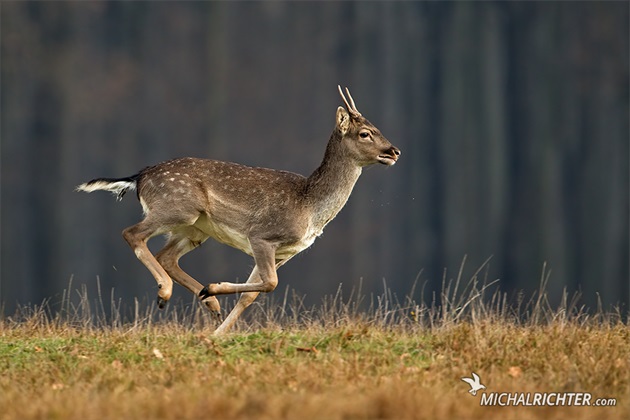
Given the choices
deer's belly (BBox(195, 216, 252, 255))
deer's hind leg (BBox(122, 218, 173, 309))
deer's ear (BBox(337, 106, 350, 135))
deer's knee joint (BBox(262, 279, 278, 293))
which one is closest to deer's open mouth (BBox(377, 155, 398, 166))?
deer's ear (BBox(337, 106, 350, 135))

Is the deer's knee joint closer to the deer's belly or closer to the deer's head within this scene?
the deer's belly

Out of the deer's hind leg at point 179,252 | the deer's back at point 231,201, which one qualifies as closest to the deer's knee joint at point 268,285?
the deer's back at point 231,201

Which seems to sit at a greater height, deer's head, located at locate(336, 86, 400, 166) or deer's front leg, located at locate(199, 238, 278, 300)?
deer's head, located at locate(336, 86, 400, 166)

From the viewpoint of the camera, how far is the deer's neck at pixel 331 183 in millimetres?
11016

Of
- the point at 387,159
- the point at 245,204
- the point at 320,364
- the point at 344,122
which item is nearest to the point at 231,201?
the point at 245,204

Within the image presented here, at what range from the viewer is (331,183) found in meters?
11.1

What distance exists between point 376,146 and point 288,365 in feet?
11.4

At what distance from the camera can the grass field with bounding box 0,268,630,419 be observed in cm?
684

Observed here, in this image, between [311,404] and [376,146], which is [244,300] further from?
[311,404]

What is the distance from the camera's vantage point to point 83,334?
9844 millimetres

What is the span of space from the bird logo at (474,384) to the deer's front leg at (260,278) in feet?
9.75

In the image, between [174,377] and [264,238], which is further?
[264,238]

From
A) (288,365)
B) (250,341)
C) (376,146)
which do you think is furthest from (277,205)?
(288,365)

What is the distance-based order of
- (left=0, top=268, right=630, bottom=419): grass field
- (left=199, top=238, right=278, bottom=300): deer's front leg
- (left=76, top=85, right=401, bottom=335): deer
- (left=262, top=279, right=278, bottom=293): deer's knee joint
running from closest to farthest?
1. (left=0, top=268, right=630, bottom=419): grass field
2. (left=199, top=238, right=278, bottom=300): deer's front leg
3. (left=262, top=279, right=278, bottom=293): deer's knee joint
4. (left=76, top=85, right=401, bottom=335): deer
